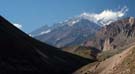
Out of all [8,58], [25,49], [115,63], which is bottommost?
[115,63]

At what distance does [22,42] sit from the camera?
135 m

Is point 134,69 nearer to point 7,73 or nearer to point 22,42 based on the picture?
point 7,73

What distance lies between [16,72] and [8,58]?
9713 millimetres

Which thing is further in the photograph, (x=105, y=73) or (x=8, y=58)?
(x=8, y=58)

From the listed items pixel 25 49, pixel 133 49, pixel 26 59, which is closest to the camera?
pixel 133 49

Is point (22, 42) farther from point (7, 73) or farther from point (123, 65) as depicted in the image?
point (123, 65)

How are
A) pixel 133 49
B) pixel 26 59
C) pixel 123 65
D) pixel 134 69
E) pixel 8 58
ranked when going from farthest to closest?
pixel 26 59
pixel 8 58
pixel 133 49
pixel 123 65
pixel 134 69

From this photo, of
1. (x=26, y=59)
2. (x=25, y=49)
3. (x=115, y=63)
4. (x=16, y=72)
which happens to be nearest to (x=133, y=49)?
(x=115, y=63)

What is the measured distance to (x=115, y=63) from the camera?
91375mm

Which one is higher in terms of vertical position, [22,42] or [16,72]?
[22,42]

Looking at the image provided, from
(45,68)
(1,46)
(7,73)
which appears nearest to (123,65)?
(7,73)

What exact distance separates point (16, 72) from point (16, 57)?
545 inches

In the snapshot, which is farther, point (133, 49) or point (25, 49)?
point (25, 49)

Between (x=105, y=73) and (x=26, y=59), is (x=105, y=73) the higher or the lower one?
the lower one
